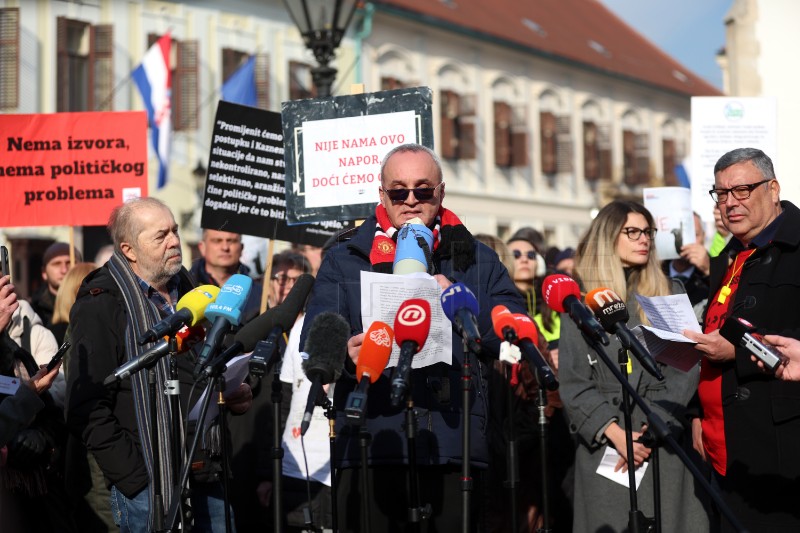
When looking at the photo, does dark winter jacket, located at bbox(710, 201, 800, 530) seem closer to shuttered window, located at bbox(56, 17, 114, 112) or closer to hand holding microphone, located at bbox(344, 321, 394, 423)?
hand holding microphone, located at bbox(344, 321, 394, 423)

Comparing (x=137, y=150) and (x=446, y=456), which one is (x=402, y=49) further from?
(x=446, y=456)

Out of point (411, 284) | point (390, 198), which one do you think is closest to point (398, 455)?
point (411, 284)

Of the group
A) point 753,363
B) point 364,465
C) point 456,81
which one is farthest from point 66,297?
point 456,81

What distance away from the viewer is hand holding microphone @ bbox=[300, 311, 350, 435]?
4.50 metres

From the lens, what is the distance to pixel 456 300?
14.9 feet

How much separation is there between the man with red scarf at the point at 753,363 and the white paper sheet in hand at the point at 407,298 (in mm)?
1274

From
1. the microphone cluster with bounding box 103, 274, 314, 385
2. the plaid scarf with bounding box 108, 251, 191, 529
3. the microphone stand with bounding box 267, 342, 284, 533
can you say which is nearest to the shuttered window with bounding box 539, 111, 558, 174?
the plaid scarf with bounding box 108, 251, 191, 529

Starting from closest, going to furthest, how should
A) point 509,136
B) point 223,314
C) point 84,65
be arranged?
point 223,314
point 84,65
point 509,136

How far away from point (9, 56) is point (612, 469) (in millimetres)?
21447

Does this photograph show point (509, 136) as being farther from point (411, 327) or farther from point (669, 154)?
Answer: point (411, 327)

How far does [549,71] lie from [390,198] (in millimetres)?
37353

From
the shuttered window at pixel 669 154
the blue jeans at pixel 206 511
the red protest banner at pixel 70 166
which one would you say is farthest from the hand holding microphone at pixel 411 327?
the shuttered window at pixel 669 154

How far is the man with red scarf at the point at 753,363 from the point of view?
5.52m

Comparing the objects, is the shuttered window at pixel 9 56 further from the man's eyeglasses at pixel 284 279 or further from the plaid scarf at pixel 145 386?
the plaid scarf at pixel 145 386
